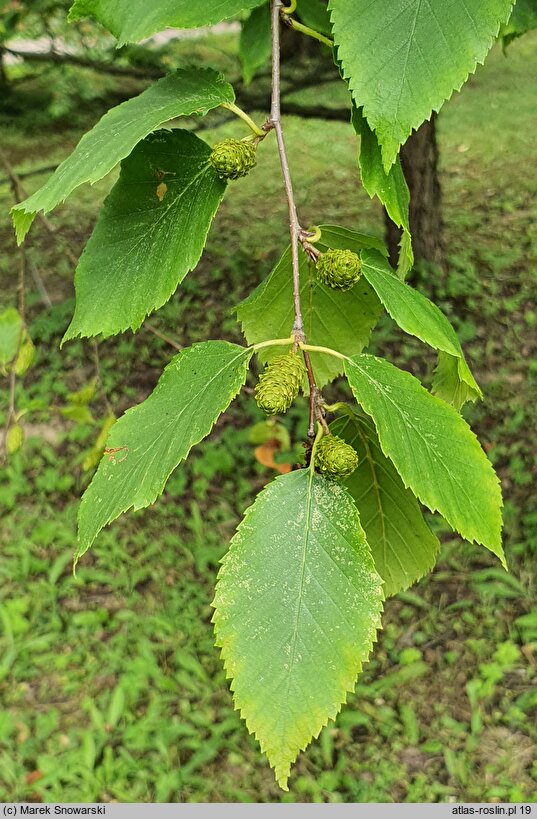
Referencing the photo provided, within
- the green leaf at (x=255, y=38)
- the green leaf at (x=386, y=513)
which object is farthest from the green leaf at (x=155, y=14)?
the green leaf at (x=255, y=38)

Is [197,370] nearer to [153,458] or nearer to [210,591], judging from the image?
[153,458]

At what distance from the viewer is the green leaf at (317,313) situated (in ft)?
3.57

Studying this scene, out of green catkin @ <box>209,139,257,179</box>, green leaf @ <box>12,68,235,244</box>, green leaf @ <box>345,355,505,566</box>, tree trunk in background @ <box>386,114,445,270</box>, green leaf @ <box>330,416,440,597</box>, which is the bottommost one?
tree trunk in background @ <box>386,114,445,270</box>

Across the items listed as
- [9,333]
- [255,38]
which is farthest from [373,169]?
[9,333]

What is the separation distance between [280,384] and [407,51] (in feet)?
1.36

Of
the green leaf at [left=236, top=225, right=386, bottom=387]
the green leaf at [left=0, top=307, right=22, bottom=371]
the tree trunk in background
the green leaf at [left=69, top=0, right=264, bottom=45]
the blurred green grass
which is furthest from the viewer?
the tree trunk in background

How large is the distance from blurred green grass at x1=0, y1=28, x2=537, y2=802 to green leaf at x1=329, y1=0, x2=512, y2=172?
164 centimetres

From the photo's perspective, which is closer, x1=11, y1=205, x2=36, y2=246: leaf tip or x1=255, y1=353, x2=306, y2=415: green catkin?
x1=255, y1=353, x2=306, y2=415: green catkin

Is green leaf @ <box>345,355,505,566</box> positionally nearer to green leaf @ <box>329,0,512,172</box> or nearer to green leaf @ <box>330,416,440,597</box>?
green leaf @ <box>330,416,440,597</box>

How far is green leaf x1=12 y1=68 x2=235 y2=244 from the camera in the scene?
84cm

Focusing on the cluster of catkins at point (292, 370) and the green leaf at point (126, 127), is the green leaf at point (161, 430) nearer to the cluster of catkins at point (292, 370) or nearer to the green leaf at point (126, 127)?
the cluster of catkins at point (292, 370)

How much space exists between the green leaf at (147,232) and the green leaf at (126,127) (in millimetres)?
53

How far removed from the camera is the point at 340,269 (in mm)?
845

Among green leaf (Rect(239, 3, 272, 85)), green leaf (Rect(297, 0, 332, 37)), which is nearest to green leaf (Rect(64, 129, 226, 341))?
green leaf (Rect(297, 0, 332, 37))
